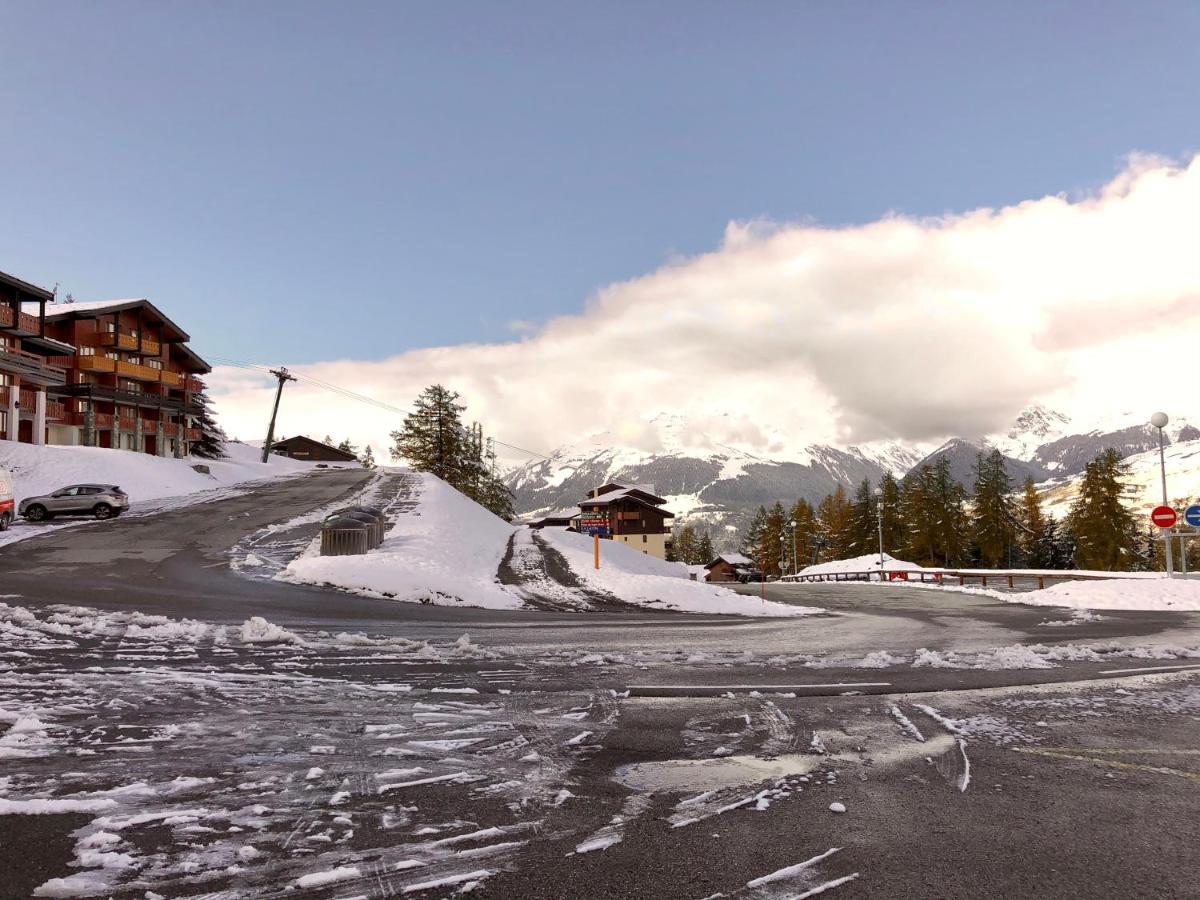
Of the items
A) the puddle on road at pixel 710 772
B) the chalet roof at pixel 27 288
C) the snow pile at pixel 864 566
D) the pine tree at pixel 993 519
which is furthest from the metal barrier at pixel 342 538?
the pine tree at pixel 993 519

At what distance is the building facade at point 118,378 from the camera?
5547cm

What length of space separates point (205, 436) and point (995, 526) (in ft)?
286

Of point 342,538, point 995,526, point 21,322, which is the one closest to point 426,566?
point 342,538

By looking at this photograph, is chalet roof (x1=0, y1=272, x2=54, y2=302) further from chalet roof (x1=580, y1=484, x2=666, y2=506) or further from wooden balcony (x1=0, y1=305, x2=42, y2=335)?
chalet roof (x1=580, y1=484, x2=666, y2=506)

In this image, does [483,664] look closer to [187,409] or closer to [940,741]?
[940,741]

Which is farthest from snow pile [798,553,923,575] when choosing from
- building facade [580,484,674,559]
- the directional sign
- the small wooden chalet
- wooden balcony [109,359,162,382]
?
wooden balcony [109,359,162,382]

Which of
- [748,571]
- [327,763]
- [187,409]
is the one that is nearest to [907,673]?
[327,763]

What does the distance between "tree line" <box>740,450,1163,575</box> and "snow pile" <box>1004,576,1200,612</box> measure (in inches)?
1926

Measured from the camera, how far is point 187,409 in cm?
6494

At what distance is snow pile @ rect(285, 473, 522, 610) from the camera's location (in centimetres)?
1927

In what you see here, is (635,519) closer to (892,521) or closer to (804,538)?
(804,538)

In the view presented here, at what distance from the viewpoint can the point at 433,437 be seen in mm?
75375

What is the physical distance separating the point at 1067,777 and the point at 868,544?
94124 millimetres

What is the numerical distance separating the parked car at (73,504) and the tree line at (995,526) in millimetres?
63902
